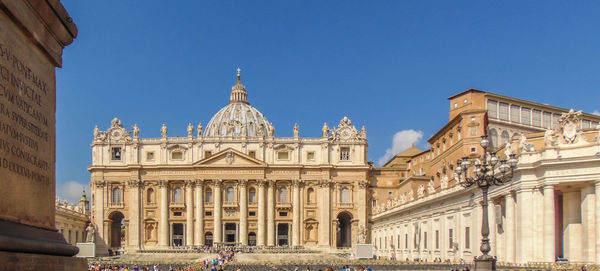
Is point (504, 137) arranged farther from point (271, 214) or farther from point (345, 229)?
point (345, 229)

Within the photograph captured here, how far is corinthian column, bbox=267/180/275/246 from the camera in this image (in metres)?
86.1

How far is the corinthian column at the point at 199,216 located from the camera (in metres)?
85.6

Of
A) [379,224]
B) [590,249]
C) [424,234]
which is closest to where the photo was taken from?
[590,249]

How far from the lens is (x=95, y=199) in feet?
286

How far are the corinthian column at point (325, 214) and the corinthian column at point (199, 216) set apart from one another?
15472 millimetres

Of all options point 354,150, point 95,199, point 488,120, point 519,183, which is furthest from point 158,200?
point 519,183

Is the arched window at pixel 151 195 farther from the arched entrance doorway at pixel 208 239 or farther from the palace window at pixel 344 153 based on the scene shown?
the palace window at pixel 344 153

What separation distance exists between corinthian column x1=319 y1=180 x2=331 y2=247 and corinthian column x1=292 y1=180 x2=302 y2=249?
2893mm

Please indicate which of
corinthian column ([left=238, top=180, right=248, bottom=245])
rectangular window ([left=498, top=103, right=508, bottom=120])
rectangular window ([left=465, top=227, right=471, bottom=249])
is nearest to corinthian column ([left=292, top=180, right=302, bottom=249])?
corinthian column ([left=238, top=180, right=248, bottom=245])

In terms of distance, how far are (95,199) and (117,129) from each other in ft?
31.8

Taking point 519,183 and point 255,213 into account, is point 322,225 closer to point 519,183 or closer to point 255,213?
point 255,213

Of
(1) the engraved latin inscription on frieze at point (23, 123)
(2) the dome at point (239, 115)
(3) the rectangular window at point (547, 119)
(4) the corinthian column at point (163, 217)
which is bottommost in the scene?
(4) the corinthian column at point (163, 217)

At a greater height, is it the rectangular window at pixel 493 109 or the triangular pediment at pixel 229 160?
the rectangular window at pixel 493 109

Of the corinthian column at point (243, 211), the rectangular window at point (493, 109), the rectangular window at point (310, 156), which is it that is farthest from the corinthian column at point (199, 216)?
the rectangular window at point (493, 109)
